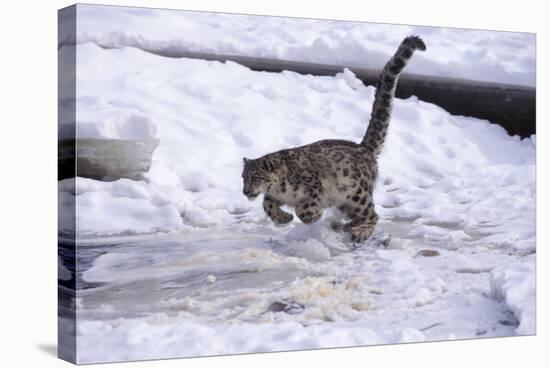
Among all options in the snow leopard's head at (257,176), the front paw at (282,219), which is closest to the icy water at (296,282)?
the front paw at (282,219)

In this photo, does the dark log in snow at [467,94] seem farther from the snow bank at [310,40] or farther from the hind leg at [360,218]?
the hind leg at [360,218]

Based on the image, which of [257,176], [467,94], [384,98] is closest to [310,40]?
[384,98]

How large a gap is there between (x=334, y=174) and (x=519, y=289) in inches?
67.3

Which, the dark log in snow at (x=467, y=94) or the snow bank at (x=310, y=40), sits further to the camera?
the dark log in snow at (x=467, y=94)

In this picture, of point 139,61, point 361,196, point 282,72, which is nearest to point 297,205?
point 361,196

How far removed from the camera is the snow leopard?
23.7ft

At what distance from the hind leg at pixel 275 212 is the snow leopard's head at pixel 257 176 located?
0.29 ft

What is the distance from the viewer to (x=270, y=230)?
7211 millimetres

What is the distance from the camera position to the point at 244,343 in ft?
22.9

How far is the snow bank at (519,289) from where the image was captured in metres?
7.76

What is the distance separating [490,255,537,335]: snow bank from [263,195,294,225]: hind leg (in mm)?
1701

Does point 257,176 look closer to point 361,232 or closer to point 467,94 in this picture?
point 361,232

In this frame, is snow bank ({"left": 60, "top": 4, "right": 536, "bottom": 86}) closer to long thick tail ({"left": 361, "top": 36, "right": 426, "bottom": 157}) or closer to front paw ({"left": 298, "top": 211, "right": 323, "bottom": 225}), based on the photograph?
long thick tail ({"left": 361, "top": 36, "right": 426, "bottom": 157})

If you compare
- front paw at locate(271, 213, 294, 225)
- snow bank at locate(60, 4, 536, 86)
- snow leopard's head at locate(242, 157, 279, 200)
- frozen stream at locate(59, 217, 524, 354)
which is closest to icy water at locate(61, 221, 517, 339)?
frozen stream at locate(59, 217, 524, 354)
